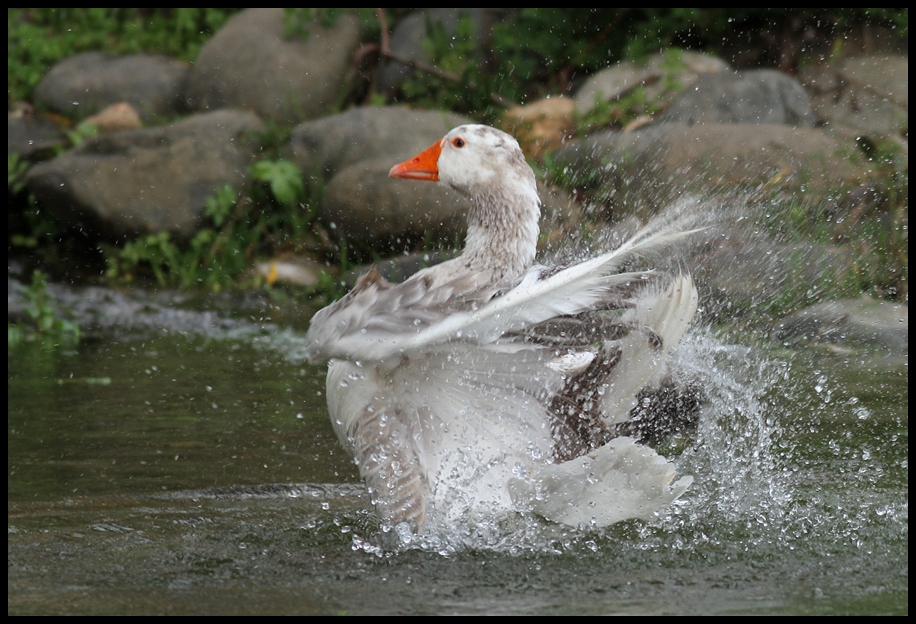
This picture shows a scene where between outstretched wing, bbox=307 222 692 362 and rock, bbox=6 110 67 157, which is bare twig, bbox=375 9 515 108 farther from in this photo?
outstretched wing, bbox=307 222 692 362

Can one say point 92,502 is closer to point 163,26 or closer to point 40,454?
point 40,454

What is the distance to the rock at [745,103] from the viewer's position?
25.4 ft

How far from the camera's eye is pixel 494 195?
3.53 meters

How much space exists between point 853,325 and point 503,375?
3005 mm

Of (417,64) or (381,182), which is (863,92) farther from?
(381,182)

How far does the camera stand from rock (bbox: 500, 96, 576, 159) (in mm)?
8055

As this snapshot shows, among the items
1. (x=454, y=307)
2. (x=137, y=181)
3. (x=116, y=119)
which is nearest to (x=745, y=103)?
(x=137, y=181)

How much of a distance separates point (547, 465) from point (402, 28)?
22.9ft

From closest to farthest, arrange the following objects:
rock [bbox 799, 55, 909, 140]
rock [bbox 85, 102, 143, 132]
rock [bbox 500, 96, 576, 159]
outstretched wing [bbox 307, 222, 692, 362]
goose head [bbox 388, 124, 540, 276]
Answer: outstretched wing [bbox 307, 222, 692, 362]
goose head [bbox 388, 124, 540, 276]
rock [bbox 799, 55, 909, 140]
rock [bbox 500, 96, 576, 159]
rock [bbox 85, 102, 143, 132]

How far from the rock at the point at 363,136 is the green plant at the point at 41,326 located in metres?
2.17

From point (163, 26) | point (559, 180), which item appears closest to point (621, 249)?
point (559, 180)

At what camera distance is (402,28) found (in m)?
9.42

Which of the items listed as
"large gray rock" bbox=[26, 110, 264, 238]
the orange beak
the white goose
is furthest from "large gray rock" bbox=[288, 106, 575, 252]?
the white goose

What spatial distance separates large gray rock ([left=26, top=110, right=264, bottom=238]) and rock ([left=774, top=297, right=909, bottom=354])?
4209mm
